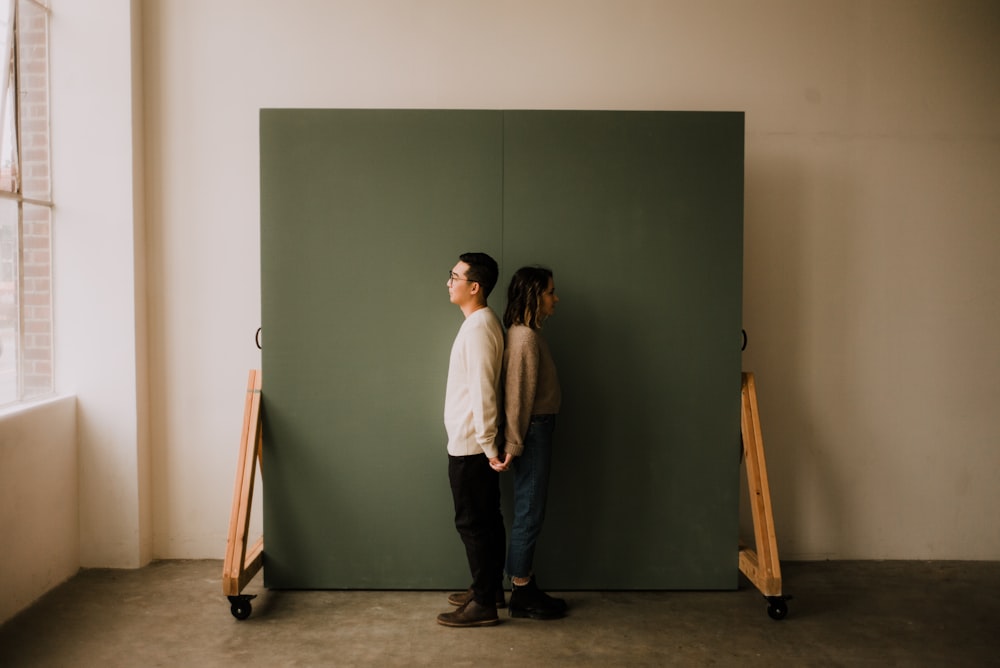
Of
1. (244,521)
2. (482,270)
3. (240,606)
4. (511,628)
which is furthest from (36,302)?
(511,628)

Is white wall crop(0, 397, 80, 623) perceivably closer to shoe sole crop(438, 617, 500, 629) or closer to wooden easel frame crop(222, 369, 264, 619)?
wooden easel frame crop(222, 369, 264, 619)

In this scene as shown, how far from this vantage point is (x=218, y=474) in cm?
422

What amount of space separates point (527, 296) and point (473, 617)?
1606 mm

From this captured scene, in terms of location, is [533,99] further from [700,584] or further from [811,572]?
[811,572]

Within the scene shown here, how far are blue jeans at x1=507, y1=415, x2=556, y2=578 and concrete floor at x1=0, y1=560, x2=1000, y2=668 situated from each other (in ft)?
1.10

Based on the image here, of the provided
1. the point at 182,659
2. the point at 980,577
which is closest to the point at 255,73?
the point at 182,659

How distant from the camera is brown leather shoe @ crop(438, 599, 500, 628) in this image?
3.36 metres

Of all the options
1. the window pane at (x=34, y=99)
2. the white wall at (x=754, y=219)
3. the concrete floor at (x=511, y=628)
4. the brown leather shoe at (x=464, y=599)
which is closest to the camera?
the concrete floor at (x=511, y=628)

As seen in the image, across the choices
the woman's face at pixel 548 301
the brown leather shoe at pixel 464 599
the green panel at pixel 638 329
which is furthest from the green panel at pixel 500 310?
the woman's face at pixel 548 301

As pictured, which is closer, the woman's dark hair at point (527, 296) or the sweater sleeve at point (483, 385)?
the sweater sleeve at point (483, 385)

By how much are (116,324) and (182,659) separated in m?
1.98

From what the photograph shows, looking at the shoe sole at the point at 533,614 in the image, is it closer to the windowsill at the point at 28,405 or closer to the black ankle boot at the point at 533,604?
the black ankle boot at the point at 533,604

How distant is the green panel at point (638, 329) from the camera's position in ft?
12.1

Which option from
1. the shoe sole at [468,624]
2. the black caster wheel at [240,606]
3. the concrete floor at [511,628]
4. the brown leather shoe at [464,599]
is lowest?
the concrete floor at [511,628]
